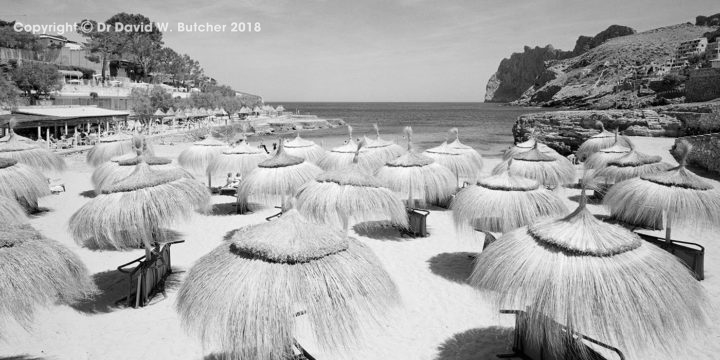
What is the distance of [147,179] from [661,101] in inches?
1512

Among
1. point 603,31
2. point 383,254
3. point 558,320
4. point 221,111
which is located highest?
point 603,31

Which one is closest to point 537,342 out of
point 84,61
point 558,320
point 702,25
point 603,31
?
point 558,320

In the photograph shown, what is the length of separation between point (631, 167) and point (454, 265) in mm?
6078

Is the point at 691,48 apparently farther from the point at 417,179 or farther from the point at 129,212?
the point at 129,212

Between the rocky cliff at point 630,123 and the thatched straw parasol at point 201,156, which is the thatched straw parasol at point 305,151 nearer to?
the thatched straw parasol at point 201,156

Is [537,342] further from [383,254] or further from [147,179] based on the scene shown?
[147,179]

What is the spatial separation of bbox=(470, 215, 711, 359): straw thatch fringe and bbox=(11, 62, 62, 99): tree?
43552 mm

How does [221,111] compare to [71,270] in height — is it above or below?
above

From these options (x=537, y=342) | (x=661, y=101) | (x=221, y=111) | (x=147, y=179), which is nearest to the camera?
(x=537, y=342)

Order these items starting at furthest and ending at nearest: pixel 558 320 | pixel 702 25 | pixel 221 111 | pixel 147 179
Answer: pixel 702 25 → pixel 221 111 → pixel 147 179 → pixel 558 320

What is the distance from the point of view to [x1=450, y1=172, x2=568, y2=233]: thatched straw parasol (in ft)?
22.9

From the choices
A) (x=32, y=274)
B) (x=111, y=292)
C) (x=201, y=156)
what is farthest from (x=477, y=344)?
(x=201, y=156)

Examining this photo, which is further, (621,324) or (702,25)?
(702,25)

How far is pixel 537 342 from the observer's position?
16.3 ft
